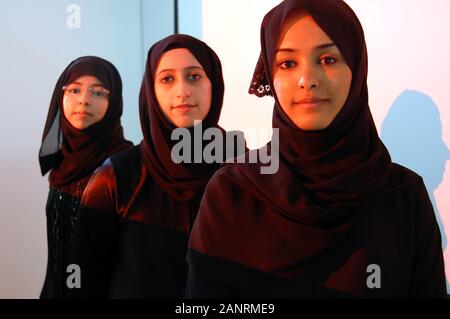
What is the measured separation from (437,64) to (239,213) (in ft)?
2.51

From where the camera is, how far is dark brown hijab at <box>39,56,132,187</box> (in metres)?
1.51

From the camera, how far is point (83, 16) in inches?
89.4

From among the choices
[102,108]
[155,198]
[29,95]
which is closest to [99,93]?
[102,108]

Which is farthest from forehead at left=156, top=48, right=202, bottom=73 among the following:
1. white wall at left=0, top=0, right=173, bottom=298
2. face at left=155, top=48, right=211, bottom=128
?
white wall at left=0, top=0, right=173, bottom=298

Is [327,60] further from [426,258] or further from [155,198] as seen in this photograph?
[155,198]

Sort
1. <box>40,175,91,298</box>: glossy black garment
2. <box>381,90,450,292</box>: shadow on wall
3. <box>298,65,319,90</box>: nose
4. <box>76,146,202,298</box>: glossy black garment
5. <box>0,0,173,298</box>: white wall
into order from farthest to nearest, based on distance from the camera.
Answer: <box>0,0,173,298</box>: white wall → <box>40,175,91,298</box>: glossy black garment → <box>381,90,450,292</box>: shadow on wall → <box>76,146,202,298</box>: glossy black garment → <box>298,65,319,90</box>: nose

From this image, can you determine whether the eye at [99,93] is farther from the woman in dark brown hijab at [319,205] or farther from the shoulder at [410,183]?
the shoulder at [410,183]

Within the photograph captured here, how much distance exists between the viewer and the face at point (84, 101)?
1.47 meters

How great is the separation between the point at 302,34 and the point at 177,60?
0.44 metres

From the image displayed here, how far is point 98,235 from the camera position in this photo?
1.14 m

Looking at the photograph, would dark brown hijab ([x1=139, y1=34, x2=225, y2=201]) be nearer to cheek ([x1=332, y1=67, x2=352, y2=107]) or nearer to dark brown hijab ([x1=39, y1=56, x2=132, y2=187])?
dark brown hijab ([x1=39, y1=56, x2=132, y2=187])

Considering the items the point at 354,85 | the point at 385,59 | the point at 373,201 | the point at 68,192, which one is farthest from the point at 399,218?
the point at 68,192

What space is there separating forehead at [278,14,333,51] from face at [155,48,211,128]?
1.28ft
